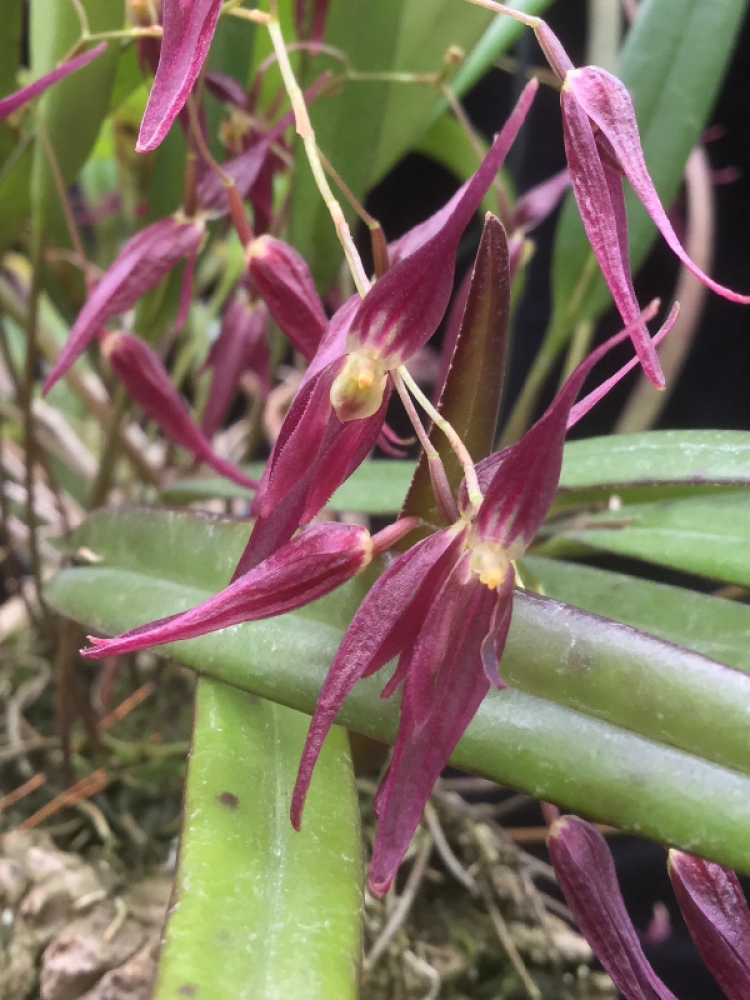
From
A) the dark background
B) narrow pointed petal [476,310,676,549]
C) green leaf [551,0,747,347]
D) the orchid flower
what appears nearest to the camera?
narrow pointed petal [476,310,676,549]

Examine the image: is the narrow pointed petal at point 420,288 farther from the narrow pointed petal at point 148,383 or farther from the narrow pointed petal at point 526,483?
the narrow pointed petal at point 148,383

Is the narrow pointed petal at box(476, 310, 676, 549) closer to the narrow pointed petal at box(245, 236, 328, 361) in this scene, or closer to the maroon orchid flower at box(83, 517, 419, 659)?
the maroon orchid flower at box(83, 517, 419, 659)

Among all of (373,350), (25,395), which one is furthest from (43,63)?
(373,350)

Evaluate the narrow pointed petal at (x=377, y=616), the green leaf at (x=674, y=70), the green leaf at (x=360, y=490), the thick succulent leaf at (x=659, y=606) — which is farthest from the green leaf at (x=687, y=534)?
the green leaf at (x=674, y=70)

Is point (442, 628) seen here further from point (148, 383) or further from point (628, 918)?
point (148, 383)

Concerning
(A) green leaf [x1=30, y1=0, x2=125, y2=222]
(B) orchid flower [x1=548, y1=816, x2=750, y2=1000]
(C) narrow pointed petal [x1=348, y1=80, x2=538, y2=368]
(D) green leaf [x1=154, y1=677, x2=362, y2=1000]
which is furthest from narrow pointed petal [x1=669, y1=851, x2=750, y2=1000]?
(A) green leaf [x1=30, y1=0, x2=125, y2=222]

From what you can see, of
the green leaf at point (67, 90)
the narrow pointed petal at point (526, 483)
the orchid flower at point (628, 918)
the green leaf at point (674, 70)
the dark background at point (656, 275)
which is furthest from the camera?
the dark background at point (656, 275)
